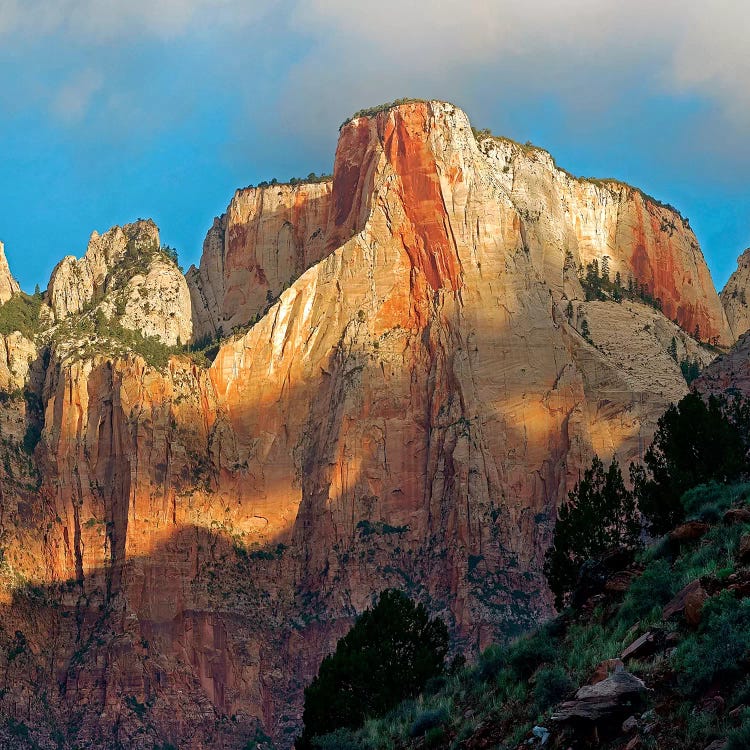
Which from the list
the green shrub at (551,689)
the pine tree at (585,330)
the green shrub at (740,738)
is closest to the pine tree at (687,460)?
the green shrub at (551,689)

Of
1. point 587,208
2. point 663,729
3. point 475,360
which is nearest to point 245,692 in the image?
point 475,360

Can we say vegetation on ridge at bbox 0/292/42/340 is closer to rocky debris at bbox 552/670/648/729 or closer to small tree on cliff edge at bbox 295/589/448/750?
small tree on cliff edge at bbox 295/589/448/750

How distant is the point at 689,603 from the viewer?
3086 centimetres

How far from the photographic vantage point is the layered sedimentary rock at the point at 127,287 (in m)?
108

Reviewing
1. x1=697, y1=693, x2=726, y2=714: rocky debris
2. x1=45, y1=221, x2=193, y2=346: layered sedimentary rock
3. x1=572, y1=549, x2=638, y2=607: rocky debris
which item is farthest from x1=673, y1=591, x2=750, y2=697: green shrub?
x1=45, y1=221, x2=193, y2=346: layered sedimentary rock

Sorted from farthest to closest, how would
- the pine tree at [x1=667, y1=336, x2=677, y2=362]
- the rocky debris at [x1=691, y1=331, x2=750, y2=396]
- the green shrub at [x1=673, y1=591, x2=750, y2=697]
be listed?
1. the pine tree at [x1=667, y1=336, x2=677, y2=362]
2. the rocky debris at [x1=691, y1=331, x2=750, y2=396]
3. the green shrub at [x1=673, y1=591, x2=750, y2=697]

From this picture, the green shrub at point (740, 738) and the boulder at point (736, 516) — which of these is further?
the boulder at point (736, 516)

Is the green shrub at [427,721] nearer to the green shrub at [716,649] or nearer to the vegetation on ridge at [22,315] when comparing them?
the green shrub at [716,649]

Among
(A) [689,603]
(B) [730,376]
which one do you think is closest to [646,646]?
(A) [689,603]

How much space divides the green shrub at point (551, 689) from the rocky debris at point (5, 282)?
276ft

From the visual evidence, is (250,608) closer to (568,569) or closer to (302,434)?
(302,434)

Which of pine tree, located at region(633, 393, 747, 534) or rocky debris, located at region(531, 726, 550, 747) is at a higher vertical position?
pine tree, located at region(633, 393, 747, 534)

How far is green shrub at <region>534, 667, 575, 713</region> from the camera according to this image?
103 feet

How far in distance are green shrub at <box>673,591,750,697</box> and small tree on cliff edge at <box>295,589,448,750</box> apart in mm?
19181
